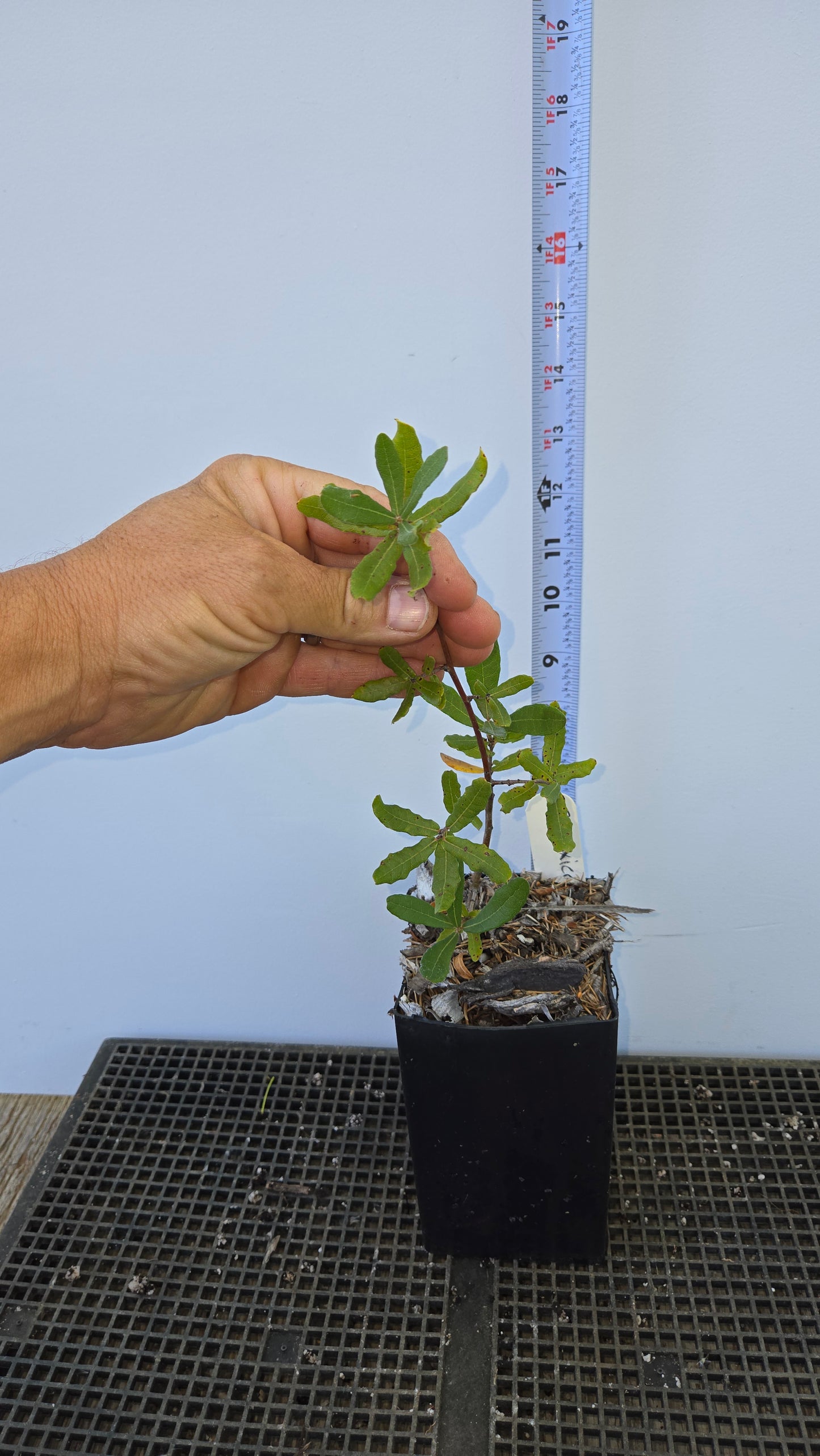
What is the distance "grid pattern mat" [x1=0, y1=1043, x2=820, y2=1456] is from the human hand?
1.80 feet

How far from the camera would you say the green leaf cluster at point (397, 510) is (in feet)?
2.08

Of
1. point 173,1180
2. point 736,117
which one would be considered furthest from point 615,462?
point 173,1180

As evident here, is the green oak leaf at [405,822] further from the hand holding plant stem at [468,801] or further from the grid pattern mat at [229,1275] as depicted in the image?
the grid pattern mat at [229,1275]

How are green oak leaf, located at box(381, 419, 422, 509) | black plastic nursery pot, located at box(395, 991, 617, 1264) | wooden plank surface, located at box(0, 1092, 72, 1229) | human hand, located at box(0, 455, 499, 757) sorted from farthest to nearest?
wooden plank surface, located at box(0, 1092, 72, 1229)
black plastic nursery pot, located at box(395, 991, 617, 1264)
human hand, located at box(0, 455, 499, 757)
green oak leaf, located at box(381, 419, 422, 509)

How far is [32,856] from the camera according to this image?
1241mm

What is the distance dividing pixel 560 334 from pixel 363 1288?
0.92 m

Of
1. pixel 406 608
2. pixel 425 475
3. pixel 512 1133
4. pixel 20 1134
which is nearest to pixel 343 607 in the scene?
pixel 406 608

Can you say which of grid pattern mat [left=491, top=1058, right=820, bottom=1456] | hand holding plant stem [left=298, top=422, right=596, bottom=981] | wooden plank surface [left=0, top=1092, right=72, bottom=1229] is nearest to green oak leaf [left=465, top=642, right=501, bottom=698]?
hand holding plant stem [left=298, top=422, right=596, bottom=981]

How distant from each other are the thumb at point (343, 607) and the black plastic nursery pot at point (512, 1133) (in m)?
0.34

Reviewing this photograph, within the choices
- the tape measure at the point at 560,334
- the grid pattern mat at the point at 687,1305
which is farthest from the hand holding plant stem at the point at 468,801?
the grid pattern mat at the point at 687,1305

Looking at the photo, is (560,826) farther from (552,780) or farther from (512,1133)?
(512,1133)

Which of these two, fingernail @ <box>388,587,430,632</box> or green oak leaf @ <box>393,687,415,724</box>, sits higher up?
fingernail @ <box>388,587,430,632</box>

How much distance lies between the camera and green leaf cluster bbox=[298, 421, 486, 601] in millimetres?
633

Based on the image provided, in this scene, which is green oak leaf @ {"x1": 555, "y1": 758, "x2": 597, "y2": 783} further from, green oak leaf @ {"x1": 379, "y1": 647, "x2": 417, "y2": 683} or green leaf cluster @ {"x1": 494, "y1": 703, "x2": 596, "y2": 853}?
green oak leaf @ {"x1": 379, "y1": 647, "x2": 417, "y2": 683}
